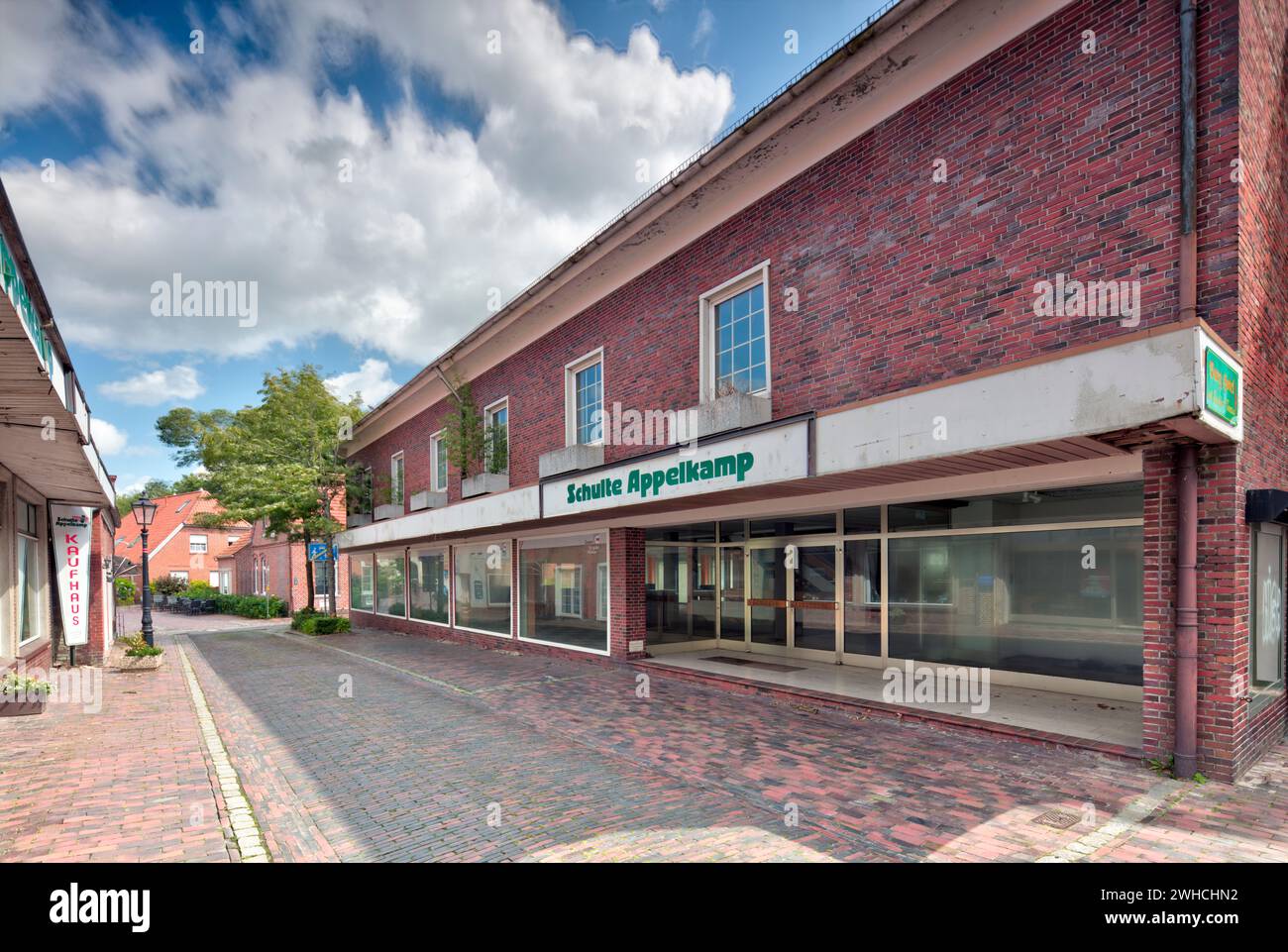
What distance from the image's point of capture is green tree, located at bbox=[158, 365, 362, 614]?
21.1 m

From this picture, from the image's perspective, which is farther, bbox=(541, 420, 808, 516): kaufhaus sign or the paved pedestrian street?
bbox=(541, 420, 808, 516): kaufhaus sign

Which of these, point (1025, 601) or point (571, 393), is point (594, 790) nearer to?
point (1025, 601)

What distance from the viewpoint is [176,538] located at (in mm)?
45844

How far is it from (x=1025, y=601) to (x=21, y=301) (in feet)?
34.4

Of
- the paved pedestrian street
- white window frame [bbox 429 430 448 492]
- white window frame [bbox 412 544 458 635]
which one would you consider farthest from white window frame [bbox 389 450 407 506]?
the paved pedestrian street

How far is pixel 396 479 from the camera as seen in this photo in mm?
21547

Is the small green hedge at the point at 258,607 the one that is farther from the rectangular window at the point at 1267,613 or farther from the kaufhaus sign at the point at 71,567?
the rectangular window at the point at 1267,613

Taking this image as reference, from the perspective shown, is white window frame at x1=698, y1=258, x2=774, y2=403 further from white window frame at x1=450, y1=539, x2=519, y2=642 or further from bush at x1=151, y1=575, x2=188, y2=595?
bush at x1=151, y1=575, x2=188, y2=595

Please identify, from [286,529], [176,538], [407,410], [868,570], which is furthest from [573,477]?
[176,538]

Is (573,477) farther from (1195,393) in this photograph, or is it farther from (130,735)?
(1195,393)

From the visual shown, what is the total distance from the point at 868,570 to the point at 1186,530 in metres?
5.12

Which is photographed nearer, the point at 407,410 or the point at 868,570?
the point at 868,570

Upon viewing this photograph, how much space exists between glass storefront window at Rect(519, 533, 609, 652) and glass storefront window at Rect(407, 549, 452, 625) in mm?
4637

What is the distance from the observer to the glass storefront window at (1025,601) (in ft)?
26.5
